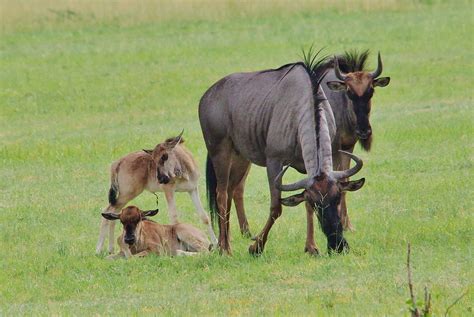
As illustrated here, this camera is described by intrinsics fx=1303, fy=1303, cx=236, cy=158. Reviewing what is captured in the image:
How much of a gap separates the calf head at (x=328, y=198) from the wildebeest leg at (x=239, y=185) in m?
2.12

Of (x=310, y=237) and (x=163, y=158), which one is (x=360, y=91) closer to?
(x=310, y=237)

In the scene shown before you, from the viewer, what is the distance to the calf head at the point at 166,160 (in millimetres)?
15297

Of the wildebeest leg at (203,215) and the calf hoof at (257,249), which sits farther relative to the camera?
the wildebeest leg at (203,215)

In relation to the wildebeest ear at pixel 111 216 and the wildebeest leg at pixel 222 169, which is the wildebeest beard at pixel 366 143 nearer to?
the wildebeest leg at pixel 222 169

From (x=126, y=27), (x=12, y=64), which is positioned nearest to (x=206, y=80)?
(x=12, y=64)

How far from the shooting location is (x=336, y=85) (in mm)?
15195

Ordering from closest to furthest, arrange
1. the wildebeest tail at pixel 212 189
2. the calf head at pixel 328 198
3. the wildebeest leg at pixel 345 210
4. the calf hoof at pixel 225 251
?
the calf head at pixel 328 198, the calf hoof at pixel 225 251, the wildebeest leg at pixel 345 210, the wildebeest tail at pixel 212 189

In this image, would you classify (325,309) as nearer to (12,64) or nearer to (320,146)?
(320,146)

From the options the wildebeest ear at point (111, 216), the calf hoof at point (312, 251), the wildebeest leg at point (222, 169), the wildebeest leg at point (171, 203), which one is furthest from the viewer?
the wildebeest leg at point (171, 203)

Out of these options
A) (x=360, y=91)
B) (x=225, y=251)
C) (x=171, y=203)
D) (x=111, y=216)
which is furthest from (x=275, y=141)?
(x=171, y=203)

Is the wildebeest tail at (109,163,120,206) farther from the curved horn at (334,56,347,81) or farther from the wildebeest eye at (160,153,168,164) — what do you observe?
the curved horn at (334,56,347,81)

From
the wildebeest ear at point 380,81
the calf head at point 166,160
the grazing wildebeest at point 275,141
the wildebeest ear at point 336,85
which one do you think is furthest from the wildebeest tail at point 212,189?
the wildebeest ear at point 380,81

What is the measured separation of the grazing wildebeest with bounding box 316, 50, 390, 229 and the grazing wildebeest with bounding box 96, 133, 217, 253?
182cm

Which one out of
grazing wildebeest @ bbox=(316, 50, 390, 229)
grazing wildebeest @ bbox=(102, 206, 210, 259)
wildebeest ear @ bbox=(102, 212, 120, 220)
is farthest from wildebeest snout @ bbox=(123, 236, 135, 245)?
grazing wildebeest @ bbox=(316, 50, 390, 229)
